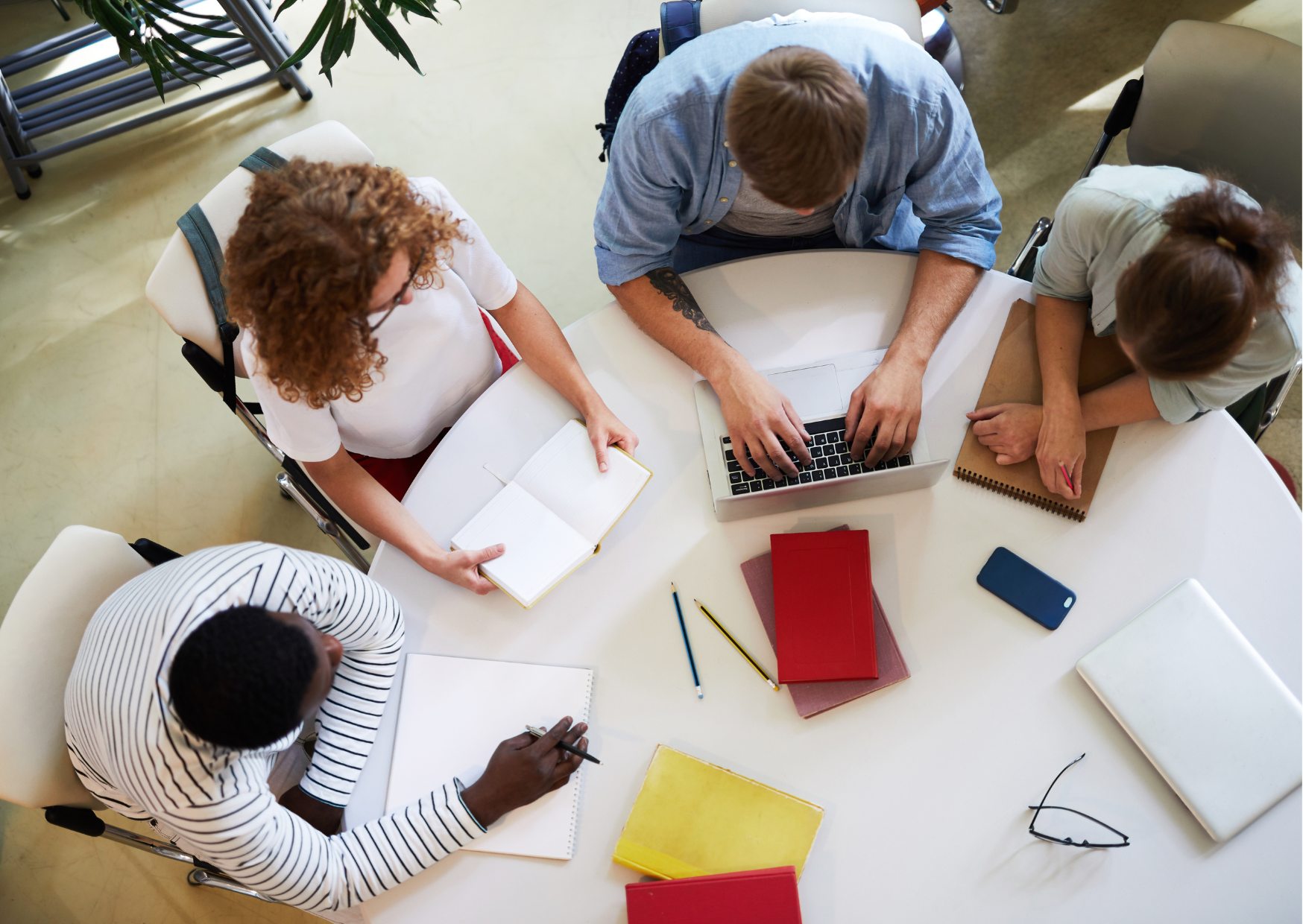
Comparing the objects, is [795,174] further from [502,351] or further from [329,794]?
[329,794]

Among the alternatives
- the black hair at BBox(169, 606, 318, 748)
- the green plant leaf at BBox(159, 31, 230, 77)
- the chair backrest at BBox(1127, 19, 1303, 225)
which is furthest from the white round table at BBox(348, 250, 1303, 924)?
the green plant leaf at BBox(159, 31, 230, 77)

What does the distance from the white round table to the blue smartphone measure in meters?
0.02

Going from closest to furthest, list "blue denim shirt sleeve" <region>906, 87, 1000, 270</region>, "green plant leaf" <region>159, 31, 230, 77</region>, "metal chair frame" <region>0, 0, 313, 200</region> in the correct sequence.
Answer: "blue denim shirt sleeve" <region>906, 87, 1000, 270</region> → "green plant leaf" <region>159, 31, 230, 77</region> → "metal chair frame" <region>0, 0, 313, 200</region>

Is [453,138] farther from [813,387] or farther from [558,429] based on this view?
[813,387]

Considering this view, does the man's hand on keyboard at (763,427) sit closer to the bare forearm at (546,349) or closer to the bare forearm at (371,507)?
the bare forearm at (546,349)

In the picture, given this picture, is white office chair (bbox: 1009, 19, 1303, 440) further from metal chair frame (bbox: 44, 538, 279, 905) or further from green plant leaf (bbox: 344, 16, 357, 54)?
metal chair frame (bbox: 44, 538, 279, 905)

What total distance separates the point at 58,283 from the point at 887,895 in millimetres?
2754

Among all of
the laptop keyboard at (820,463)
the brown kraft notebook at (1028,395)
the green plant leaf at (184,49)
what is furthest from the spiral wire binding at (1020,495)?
the green plant leaf at (184,49)

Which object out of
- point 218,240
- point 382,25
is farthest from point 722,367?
point 382,25

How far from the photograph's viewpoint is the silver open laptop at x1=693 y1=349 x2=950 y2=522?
3.87ft

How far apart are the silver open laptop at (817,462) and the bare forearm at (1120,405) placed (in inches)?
9.5

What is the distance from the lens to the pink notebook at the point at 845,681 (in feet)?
3.70

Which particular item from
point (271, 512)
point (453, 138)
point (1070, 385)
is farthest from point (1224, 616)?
point (453, 138)

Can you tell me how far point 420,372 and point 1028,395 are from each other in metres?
0.99
